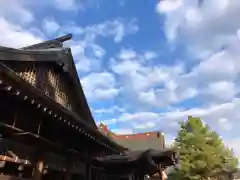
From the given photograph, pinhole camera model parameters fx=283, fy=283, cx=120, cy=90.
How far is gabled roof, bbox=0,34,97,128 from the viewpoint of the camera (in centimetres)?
684

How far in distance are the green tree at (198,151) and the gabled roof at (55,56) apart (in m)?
20.6

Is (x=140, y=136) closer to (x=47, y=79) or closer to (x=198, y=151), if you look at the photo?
(x=198, y=151)

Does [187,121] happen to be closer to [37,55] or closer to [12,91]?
[37,55]

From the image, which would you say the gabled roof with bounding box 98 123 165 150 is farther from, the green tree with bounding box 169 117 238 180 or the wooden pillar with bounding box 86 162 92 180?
the wooden pillar with bounding box 86 162 92 180

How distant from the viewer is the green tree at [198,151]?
102ft

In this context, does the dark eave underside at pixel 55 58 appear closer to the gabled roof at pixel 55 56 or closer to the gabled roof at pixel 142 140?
the gabled roof at pixel 55 56

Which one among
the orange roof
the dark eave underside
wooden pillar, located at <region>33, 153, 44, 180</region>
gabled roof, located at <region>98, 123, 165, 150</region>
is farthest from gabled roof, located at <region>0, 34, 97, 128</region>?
the orange roof

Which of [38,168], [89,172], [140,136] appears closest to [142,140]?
[140,136]

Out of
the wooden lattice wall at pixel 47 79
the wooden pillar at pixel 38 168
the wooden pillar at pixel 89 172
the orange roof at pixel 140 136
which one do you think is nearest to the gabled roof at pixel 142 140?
the orange roof at pixel 140 136

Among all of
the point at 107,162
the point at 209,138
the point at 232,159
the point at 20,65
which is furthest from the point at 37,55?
the point at 232,159

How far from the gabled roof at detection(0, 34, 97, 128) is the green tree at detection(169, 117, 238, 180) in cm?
2061

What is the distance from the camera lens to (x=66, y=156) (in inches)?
341

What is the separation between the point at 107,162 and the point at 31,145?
221 inches

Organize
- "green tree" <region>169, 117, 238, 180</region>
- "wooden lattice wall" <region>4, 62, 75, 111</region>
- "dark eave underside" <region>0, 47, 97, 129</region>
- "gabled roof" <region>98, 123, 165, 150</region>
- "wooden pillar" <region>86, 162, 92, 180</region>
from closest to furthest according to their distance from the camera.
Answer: "dark eave underside" <region>0, 47, 97, 129</region>, "wooden lattice wall" <region>4, 62, 75, 111</region>, "wooden pillar" <region>86, 162, 92, 180</region>, "green tree" <region>169, 117, 238, 180</region>, "gabled roof" <region>98, 123, 165, 150</region>
